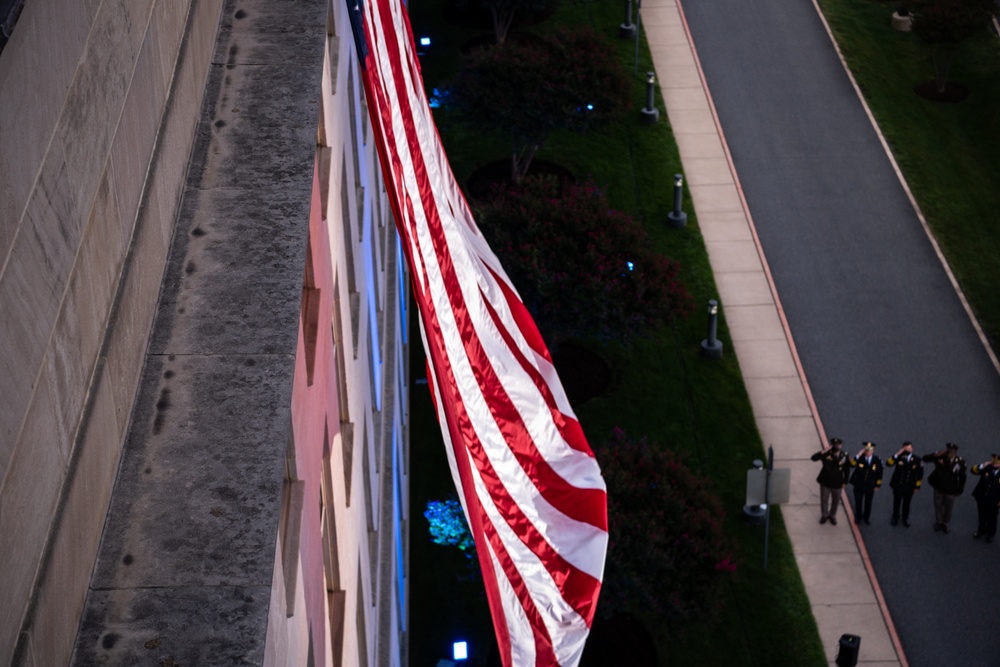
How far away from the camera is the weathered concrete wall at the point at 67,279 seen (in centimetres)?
451

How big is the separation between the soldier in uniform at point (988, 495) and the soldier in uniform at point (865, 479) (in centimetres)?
164

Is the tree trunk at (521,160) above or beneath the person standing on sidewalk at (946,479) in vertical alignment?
above

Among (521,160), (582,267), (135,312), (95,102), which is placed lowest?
(582,267)

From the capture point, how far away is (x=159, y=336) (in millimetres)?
6844

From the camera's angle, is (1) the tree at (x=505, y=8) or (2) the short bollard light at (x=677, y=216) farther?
(1) the tree at (x=505, y=8)

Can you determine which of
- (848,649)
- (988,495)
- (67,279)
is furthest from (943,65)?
(67,279)

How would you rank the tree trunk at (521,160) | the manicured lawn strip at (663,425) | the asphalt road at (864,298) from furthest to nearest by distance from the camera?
A: the tree trunk at (521,160) < the asphalt road at (864,298) < the manicured lawn strip at (663,425)

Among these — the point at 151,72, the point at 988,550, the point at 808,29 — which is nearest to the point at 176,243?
the point at 151,72

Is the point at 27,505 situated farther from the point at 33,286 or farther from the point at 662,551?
the point at 662,551

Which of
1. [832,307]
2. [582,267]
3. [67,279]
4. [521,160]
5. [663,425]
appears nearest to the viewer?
[67,279]

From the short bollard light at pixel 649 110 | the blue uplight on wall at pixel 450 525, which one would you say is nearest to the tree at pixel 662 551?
the blue uplight on wall at pixel 450 525

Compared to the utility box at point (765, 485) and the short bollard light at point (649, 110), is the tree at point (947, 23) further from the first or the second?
the utility box at point (765, 485)

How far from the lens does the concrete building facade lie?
4738mm

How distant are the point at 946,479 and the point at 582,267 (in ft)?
26.2
